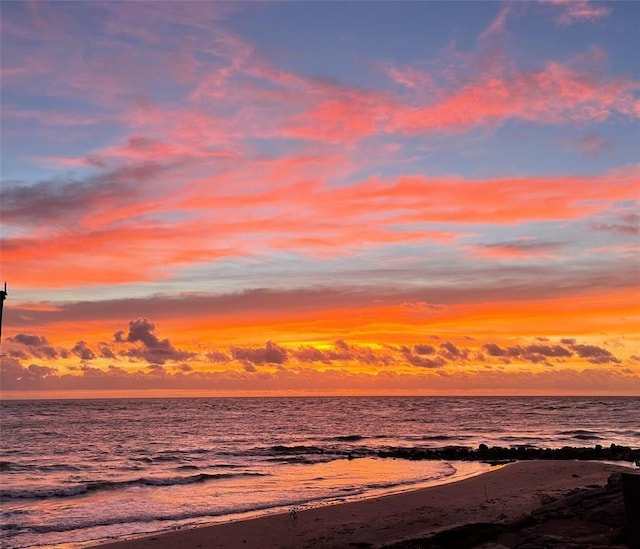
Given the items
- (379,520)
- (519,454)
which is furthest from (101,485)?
(519,454)

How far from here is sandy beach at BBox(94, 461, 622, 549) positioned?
59.1 feet

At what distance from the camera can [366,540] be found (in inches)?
673

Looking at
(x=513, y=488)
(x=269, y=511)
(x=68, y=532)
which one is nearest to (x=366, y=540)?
(x=269, y=511)

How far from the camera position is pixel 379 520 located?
67.4 ft

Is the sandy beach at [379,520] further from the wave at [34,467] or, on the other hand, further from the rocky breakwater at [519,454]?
the wave at [34,467]

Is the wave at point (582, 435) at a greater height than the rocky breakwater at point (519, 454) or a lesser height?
lesser

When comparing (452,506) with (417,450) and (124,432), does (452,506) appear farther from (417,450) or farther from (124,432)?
(124,432)

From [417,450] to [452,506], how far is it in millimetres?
29358

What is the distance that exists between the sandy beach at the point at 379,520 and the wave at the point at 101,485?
1426 cm

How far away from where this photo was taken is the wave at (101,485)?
31000mm

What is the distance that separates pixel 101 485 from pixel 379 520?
2037 centimetres

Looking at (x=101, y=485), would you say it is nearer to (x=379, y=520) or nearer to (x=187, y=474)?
(x=187, y=474)

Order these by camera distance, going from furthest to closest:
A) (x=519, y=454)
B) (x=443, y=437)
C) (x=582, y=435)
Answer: (x=443, y=437) < (x=582, y=435) < (x=519, y=454)

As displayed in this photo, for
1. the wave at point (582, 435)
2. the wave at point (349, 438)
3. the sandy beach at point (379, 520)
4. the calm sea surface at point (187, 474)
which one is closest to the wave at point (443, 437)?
the calm sea surface at point (187, 474)
